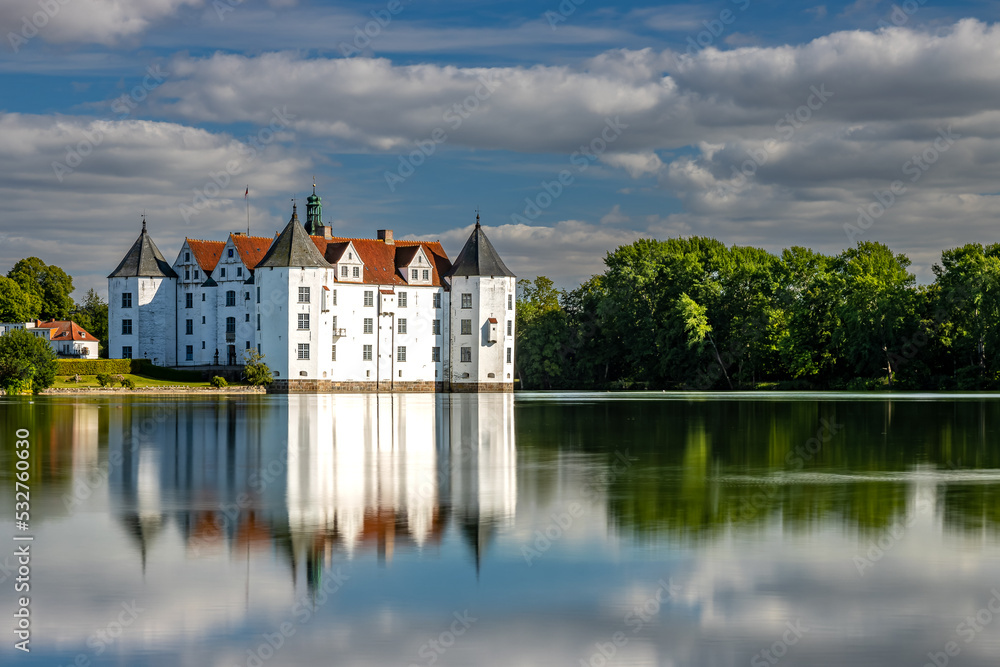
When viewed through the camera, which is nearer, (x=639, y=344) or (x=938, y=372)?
(x=938, y=372)

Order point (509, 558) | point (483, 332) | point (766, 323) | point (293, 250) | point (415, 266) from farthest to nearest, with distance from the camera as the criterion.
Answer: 1. point (415, 266)
2. point (483, 332)
3. point (766, 323)
4. point (293, 250)
5. point (509, 558)

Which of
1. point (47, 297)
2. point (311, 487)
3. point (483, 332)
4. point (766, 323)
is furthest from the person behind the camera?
point (47, 297)

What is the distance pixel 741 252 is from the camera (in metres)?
92.8

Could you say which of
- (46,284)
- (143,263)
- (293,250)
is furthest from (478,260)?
(46,284)

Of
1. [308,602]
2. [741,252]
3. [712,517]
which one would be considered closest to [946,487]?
[712,517]

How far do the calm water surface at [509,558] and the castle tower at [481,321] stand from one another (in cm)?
5747

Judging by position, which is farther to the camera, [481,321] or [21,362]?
[481,321]

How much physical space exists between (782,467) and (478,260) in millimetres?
62264

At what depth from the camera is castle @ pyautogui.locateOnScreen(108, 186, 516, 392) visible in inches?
3049

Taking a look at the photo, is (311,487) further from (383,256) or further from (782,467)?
(383,256)

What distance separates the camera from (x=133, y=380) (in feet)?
224

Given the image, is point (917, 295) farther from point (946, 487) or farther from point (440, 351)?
point (946, 487)

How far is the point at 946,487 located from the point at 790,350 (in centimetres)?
6020

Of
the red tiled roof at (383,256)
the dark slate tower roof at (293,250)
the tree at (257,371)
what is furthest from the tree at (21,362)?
the red tiled roof at (383,256)
